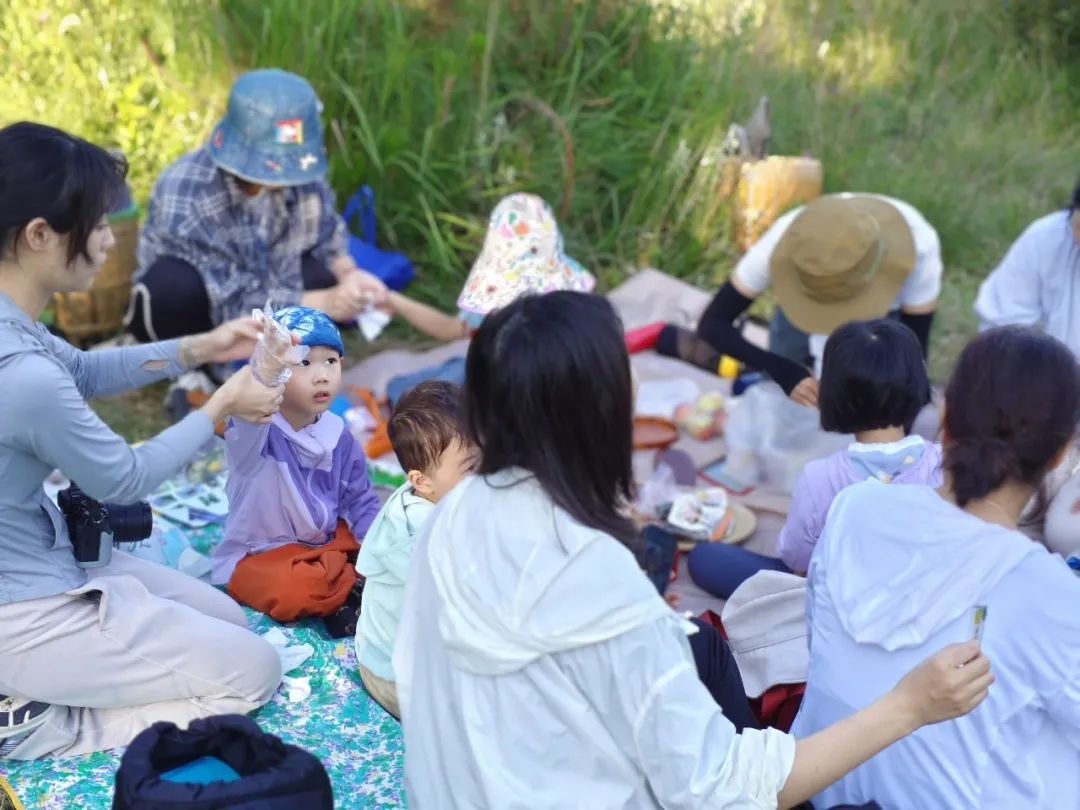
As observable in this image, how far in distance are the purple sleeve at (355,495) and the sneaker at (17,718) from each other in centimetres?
90

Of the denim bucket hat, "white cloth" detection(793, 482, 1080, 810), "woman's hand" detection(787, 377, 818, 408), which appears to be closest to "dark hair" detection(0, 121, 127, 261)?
"white cloth" detection(793, 482, 1080, 810)

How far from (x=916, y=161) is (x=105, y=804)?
588 cm

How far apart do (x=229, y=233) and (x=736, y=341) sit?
193 cm

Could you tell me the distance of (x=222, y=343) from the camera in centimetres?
291

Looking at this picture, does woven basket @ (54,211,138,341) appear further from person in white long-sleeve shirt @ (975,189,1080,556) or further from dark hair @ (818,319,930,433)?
person in white long-sleeve shirt @ (975,189,1080,556)

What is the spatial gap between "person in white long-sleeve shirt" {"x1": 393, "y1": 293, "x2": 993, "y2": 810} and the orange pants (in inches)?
50.5

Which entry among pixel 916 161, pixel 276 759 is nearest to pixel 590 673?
pixel 276 759

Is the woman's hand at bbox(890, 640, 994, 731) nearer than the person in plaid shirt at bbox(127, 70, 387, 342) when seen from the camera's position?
Yes

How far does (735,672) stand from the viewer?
2260 millimetres

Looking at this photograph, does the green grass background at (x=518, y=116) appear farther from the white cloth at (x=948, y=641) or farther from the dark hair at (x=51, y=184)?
the white cloth at (x=948, y=641)

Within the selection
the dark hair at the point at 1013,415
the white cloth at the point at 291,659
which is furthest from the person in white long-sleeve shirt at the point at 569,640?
the white cloth at the point at 291,659

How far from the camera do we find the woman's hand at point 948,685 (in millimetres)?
1714

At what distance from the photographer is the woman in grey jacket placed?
7.52 feet

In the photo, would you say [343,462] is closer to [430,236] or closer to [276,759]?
[276,759]
